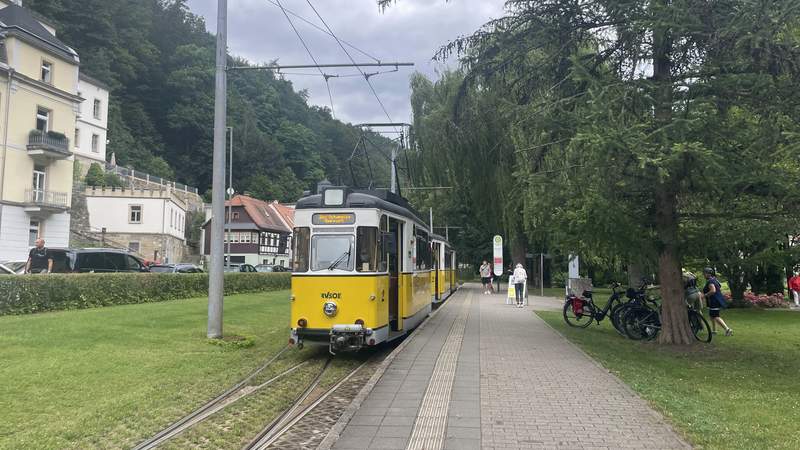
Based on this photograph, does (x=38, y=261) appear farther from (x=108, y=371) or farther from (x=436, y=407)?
(x=436, y=407)

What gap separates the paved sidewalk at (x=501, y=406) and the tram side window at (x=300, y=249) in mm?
2390

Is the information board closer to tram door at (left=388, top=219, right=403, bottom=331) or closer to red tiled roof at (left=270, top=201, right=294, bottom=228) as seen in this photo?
tram door at (left=388, top=219, right=403, bottom=331)

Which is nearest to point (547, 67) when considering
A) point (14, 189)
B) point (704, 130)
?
point (704, 130)

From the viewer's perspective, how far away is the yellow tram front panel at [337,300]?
10344mm

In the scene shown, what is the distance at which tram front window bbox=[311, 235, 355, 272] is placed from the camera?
1055 centimetres

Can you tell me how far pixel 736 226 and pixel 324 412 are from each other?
9.34m

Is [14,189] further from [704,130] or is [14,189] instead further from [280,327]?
[704,130]

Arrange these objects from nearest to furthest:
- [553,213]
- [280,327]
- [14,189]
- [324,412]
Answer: [324,412]
[553,213]
[280,327]
[14,189]

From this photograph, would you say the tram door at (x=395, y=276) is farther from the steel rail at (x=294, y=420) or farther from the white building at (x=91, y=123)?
the white building at (x=91, y=123)

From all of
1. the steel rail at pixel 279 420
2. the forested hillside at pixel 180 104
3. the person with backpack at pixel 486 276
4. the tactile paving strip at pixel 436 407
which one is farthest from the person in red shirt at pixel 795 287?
the forested hillside at pixel 180 104

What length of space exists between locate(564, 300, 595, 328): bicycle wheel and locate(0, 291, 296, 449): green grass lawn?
7788mm

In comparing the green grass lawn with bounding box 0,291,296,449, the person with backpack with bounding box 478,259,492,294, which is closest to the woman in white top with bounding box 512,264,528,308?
the person with backpack with bounding box 478,259,492,294

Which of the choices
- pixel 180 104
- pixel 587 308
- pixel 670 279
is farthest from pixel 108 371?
pixel 180 104

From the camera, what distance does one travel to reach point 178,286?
20.9 metres
